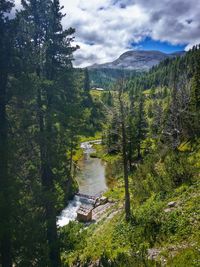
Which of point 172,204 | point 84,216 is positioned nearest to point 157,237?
point 172,204

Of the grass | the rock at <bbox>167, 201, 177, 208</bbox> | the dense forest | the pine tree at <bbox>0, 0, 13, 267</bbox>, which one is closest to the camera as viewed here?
the pine tree at <bbox>0, 0, 13, 267</bbox>

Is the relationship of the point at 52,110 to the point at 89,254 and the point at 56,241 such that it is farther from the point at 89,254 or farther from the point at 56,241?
the point at 89,254

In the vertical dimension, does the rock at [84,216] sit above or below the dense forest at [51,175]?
below

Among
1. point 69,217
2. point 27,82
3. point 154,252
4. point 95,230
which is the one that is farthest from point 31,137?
point 69,217

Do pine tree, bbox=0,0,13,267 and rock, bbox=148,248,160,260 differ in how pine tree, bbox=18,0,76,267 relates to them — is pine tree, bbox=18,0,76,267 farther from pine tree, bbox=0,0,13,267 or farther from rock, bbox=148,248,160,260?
rock, bbox=148,248,160,260

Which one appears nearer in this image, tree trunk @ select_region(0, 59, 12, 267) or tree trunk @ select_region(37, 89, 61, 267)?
tree trunk @ select_region(0, 59, 12, 267)

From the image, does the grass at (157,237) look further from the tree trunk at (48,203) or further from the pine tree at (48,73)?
the pine tree at (48,73)

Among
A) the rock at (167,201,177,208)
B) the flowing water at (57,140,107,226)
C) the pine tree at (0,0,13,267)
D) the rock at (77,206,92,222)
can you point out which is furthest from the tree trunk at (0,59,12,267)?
the rock at (77,206,92,222)

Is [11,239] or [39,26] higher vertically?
[39,26]

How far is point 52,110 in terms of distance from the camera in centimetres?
1541

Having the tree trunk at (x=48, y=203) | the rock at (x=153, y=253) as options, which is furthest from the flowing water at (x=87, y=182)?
the rock at (x=153, y=253)

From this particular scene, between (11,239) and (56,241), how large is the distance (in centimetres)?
248

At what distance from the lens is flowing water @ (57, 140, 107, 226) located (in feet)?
106

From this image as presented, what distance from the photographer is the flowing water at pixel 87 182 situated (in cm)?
3219
